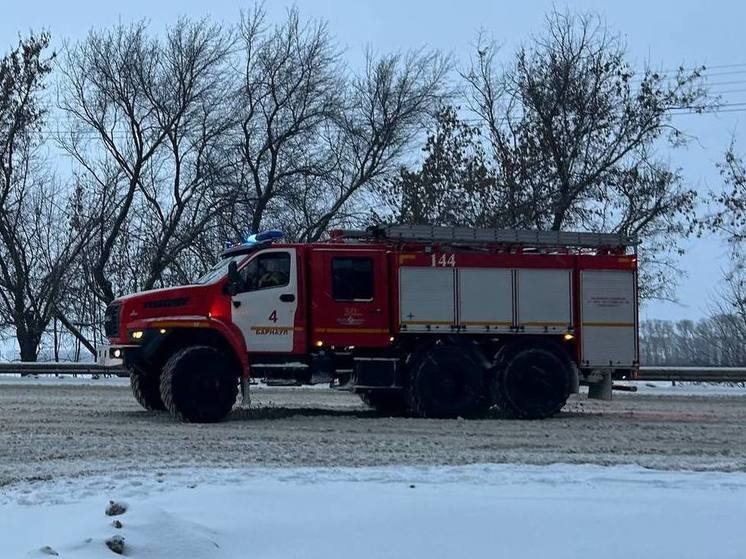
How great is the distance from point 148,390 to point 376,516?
32.6 feet

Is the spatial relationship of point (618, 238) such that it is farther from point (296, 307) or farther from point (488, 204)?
point (488, 204)

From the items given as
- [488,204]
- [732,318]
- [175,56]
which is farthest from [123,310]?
[732,318]

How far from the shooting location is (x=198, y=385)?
50.8 ft

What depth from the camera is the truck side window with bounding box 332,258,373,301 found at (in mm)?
16438

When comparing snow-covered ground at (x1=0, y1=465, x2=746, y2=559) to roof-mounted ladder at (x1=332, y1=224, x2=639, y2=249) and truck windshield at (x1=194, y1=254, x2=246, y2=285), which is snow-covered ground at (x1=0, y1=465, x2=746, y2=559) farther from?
roof-mounted ladder at (x1=332, y1=224, x2=639, y2=249)

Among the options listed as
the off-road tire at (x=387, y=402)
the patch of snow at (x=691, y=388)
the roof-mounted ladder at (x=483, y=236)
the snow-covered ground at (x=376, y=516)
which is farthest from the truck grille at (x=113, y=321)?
the patch of snow at (x=691, y=388)

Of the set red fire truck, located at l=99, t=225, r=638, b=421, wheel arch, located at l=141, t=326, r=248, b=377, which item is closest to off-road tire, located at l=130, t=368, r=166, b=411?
red fire truck, located at l=99, t=225, r=638, b=421

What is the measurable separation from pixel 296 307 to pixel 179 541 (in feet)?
30.6

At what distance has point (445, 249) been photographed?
17.0m

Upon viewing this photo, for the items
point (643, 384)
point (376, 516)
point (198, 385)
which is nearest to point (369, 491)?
point (376, 516)

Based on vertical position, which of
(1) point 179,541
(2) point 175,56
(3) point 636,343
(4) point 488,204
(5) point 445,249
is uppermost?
(2) point 175,56

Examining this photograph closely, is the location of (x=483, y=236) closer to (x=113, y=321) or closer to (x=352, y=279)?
(x=352, y=279)

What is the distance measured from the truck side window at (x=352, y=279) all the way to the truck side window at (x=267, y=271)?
2.43 feet

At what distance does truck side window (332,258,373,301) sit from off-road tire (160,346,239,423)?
206 centimetres
